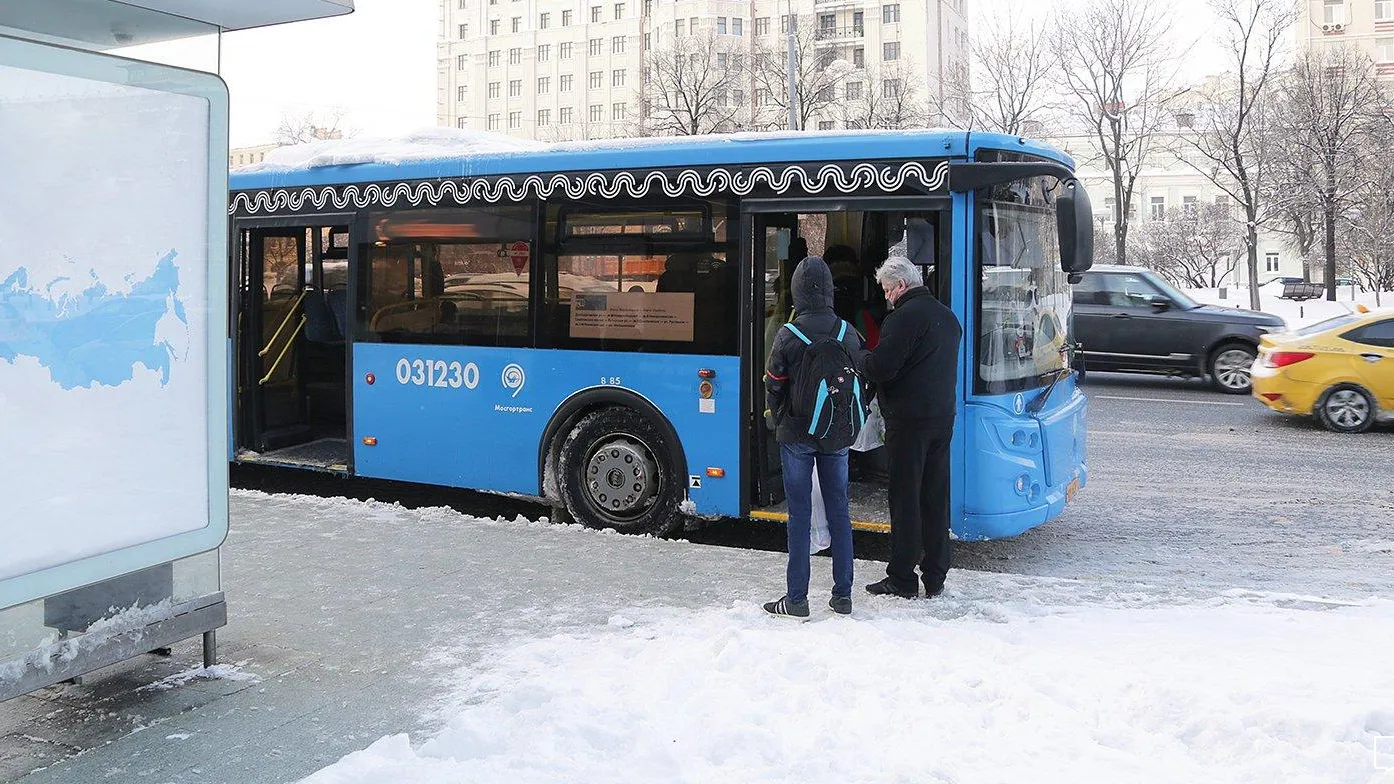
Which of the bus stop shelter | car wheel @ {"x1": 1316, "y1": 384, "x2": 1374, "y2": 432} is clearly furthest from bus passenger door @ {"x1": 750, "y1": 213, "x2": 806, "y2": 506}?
car wheel @ {"x1": 1316, "y1": 384, "x2": 1374, "y2": 432}

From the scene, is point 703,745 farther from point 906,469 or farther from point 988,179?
point 988,179

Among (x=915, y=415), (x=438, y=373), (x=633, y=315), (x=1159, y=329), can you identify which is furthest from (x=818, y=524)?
(x=1159, y=329)

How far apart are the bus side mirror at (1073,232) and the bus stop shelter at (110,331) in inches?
168

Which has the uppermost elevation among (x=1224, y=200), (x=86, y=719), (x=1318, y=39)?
(x=1318, y=39)

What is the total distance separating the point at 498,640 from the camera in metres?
6.02

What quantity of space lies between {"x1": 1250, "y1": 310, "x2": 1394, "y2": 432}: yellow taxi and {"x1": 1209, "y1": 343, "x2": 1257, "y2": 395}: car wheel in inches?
134

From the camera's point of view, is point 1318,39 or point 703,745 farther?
point 1318,39

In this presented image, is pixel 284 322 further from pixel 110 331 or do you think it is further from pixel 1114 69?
pixel 1114 69

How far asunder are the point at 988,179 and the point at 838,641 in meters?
3.18

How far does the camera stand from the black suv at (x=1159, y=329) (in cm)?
1784

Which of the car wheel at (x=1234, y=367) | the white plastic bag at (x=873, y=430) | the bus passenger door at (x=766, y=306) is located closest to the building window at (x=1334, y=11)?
the car wheel at (x=1234, y=367)

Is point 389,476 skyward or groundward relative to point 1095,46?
groundward

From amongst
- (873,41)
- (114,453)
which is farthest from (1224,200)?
(114,453)

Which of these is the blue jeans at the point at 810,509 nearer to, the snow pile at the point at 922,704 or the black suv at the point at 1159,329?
the snow pile at the point at 922,704
